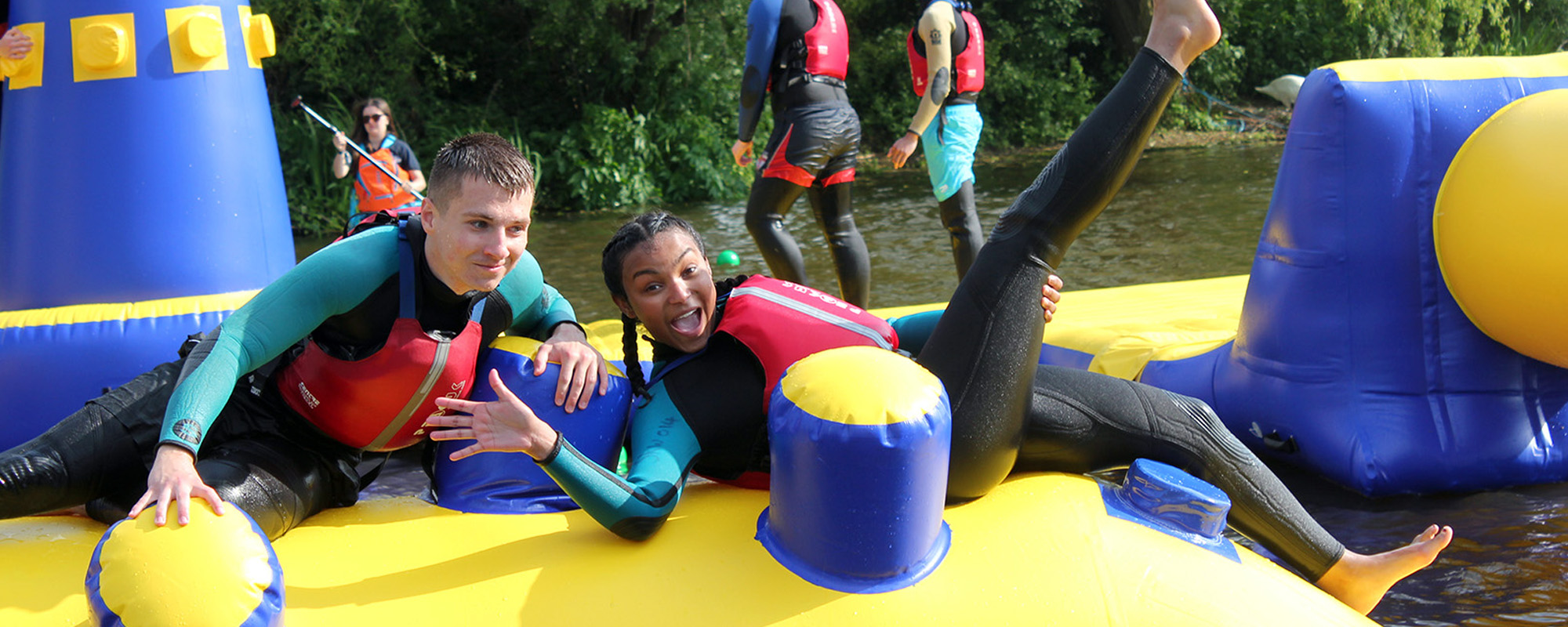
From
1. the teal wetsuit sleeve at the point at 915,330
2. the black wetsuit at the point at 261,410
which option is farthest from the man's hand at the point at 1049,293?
the black wetsuit at the point at 261,410

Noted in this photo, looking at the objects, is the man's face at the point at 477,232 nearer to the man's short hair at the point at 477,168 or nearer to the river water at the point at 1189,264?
the man's short hair at the point at 477,168

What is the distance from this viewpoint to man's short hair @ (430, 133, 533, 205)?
1830 mm

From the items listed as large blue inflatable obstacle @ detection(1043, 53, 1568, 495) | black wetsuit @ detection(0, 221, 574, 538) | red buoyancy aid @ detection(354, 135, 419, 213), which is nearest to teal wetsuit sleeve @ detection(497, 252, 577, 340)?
black wetsuit @ detection(0, 221, 574, 538)

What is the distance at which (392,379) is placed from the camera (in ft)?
6.36

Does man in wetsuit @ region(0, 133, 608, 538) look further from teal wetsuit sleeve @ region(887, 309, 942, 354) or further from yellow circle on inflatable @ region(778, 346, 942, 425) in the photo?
→ teal wetsuit sleeve @ region(887, 309, 942, 354)

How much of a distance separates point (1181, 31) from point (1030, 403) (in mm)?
676

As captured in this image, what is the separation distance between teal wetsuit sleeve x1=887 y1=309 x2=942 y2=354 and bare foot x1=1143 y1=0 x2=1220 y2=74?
0.78 metres

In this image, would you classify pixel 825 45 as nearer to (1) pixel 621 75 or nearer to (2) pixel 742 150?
(2) pixel 742 150

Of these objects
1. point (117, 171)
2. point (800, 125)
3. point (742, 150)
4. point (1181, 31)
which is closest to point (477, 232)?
point (1181, 31)

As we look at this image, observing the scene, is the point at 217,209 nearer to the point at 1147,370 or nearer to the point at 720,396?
the point at 720,396

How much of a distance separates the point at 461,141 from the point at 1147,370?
222cm

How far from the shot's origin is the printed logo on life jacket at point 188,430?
1.60m

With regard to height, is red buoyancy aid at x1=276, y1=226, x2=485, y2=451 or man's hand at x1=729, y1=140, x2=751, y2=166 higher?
man's hand at x1=729, y1=140, x2=751, y2=166

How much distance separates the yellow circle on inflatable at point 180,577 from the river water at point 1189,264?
5.04 ft
